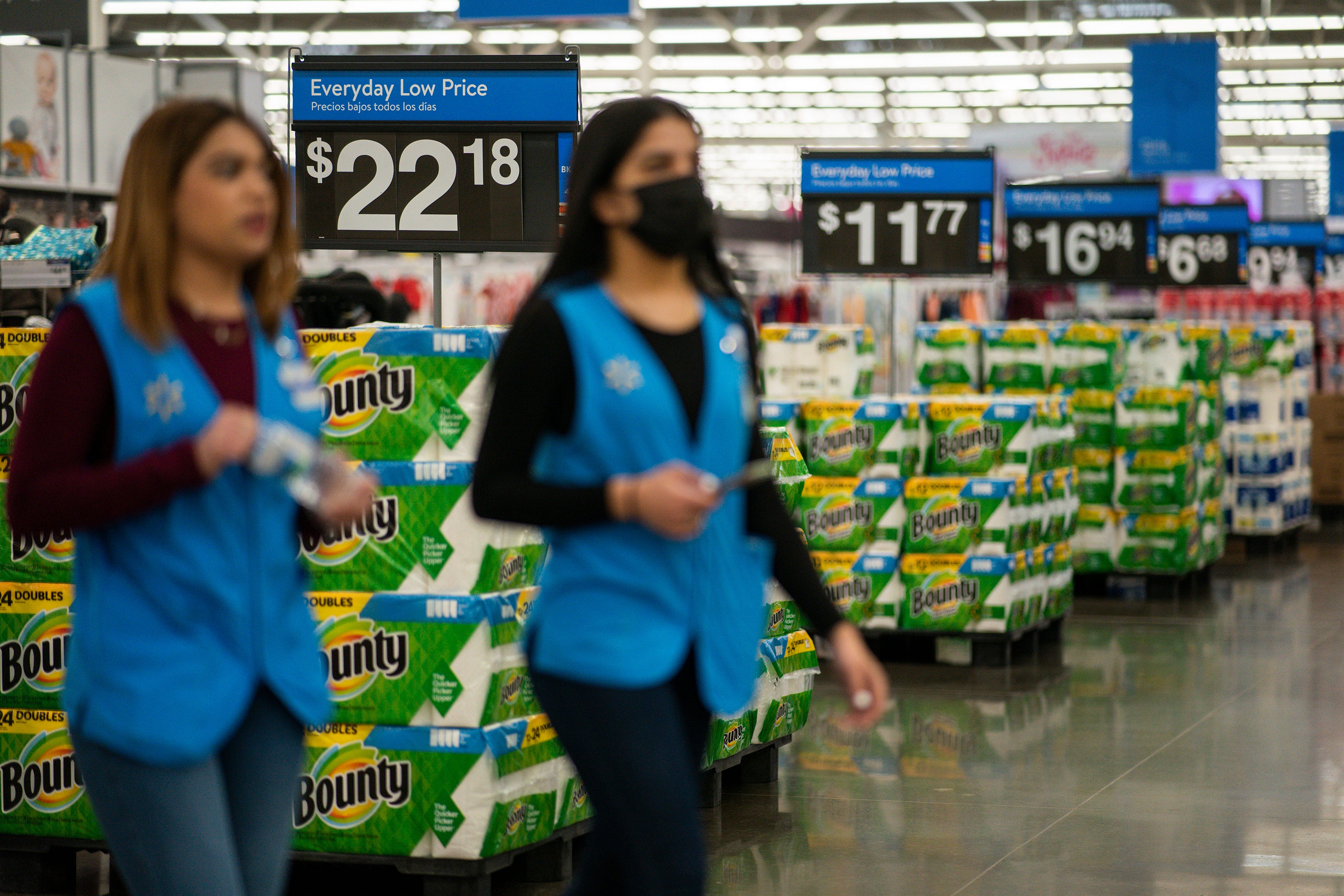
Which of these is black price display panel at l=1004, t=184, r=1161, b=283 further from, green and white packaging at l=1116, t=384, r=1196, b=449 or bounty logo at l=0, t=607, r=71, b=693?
bounty logo at l=0, t=607, r=71, b=693

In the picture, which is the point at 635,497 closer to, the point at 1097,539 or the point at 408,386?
the point at 408,386

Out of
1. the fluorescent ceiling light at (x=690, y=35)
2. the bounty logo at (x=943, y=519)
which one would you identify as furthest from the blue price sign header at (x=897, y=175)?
the fluorescent ceiling light at (x=690, y=35)

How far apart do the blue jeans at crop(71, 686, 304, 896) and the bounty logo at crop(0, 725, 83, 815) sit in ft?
7.74

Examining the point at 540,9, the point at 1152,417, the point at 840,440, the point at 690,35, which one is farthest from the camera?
the point at 690,35

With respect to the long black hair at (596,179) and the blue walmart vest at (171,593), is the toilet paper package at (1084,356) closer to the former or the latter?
the long black hair at (596,179)

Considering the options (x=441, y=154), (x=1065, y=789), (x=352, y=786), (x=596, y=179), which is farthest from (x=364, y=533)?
(x=1065, y=789)

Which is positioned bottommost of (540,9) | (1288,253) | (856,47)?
(1288,253)

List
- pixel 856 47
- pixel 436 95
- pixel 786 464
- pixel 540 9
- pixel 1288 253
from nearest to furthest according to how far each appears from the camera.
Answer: pixel 436 95
pixel 786 464
pixel 540 9
pixel 1288 253
pixel 856 47

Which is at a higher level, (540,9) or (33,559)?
(540,9)

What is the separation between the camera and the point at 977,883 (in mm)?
4672

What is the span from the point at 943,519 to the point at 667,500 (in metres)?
6.28

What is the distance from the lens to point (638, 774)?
2211mm

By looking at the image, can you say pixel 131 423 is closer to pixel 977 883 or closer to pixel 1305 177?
pixel 977 883

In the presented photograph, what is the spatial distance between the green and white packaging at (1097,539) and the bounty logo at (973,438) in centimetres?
271
